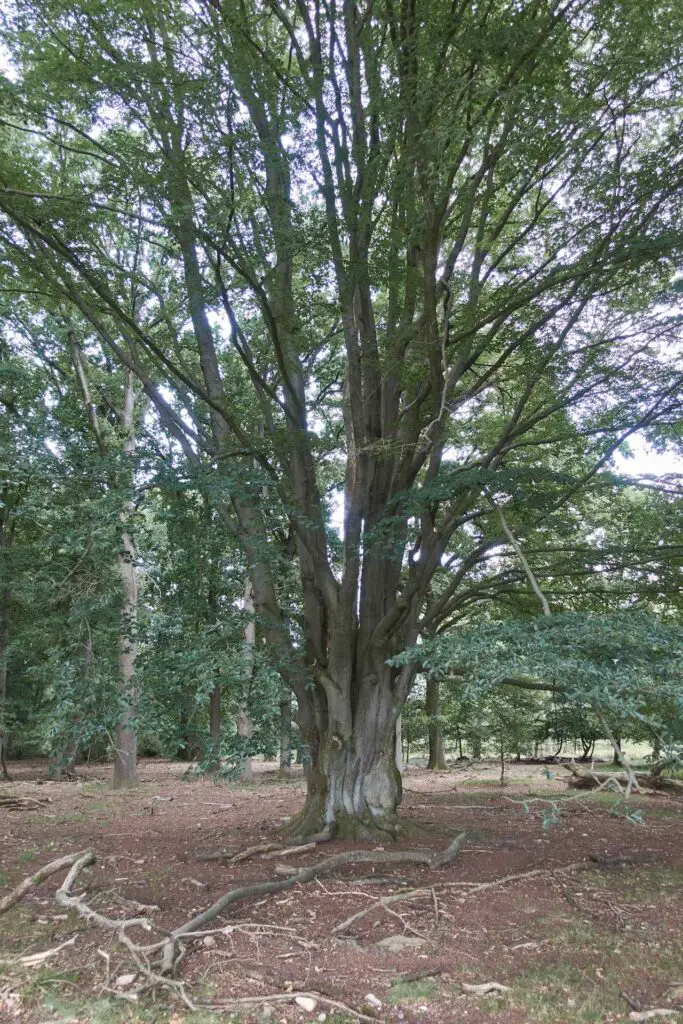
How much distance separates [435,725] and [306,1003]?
12.4 metres

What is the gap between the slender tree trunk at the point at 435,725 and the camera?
48.1ft

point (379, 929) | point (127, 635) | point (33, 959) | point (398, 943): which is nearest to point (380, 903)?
point (379, 929)

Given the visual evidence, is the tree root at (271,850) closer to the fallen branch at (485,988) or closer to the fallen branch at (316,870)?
the fallen branch at (316,870)

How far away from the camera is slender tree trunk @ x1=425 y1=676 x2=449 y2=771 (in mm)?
14672

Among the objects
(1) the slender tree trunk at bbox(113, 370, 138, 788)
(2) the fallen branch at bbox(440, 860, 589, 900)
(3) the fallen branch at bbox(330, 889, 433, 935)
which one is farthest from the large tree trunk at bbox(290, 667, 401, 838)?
(1) the slender tree trunk at bbox(113, 370, 138, 788)

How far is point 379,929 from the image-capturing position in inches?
161

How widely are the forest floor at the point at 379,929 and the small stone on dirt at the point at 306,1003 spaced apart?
0.01 m

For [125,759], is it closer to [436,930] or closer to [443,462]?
[443,462]

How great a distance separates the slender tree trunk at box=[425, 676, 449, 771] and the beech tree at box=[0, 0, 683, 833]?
25.6ft

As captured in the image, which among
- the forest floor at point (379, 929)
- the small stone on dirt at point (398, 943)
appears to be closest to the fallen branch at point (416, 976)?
the forest floor at point (379, 929)

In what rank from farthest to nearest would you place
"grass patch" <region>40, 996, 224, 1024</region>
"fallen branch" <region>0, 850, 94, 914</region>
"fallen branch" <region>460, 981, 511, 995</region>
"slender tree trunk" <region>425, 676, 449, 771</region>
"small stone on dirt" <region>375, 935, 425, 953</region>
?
"slender tree trunk" <region>425, 676, 449, 771</region>, "fallen branch" <region>0, 850, 94, 914</region>, "small stone on dirt" <region>375, 935, 425, 953</region>, "fallen branch" <region>460, 981, 511, 995</region>, "grass patch" <region>40, 996, 224, 1024</region>

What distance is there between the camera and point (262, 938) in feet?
12.9

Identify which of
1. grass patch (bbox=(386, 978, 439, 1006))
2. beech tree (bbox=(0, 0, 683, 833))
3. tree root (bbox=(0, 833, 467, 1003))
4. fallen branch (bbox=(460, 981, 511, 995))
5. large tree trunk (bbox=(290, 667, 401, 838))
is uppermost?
beech tree (bbox=(0, 0, 683, 833))

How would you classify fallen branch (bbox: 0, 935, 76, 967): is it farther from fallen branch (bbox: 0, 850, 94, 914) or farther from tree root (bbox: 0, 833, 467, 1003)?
fallen branch (bbox: 0, 850, 94, 914)
